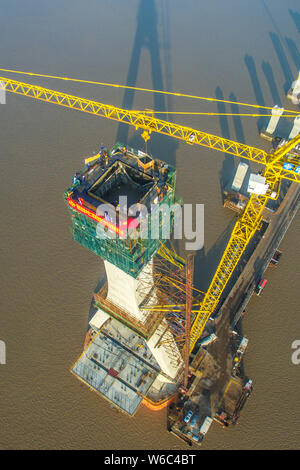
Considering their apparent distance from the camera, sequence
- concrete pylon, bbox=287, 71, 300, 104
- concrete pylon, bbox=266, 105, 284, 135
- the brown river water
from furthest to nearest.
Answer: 1. concrete pylon, bbox=287, 71, 300, 104
2. concrete pylon, bbox=266, 105, 284, 135
3. the brown river water

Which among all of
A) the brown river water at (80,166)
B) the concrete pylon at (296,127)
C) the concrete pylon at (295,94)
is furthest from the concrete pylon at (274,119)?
the concrete pylon at (295,94)

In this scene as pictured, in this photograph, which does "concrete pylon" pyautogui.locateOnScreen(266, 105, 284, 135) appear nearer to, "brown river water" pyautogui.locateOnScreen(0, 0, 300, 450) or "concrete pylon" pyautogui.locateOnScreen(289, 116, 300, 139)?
"brown river water" pyautogui.locateOnScreen(0, 0, 300, 450)

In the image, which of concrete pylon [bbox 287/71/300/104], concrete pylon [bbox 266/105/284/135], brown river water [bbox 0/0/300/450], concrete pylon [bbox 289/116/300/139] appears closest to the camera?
brown river water [bbox 0/0/300/450]

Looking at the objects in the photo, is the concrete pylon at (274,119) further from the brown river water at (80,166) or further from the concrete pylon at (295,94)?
the concrete pylon at (295,94)

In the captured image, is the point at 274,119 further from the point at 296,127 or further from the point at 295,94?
the point at 295,94

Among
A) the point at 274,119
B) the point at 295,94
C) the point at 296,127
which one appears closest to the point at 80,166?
the point at 274,119

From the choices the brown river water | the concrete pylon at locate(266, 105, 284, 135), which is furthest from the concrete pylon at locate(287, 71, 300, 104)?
the concrete pylon at locate(266, 105, 284, 135)
